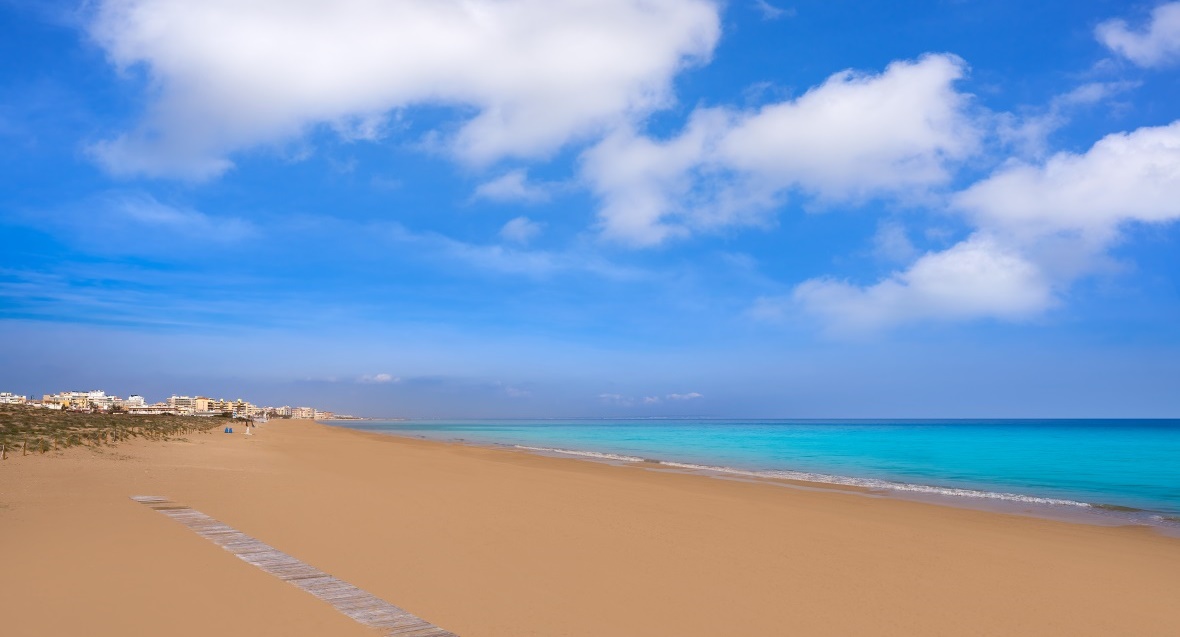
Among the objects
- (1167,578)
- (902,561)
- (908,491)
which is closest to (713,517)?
(902,561)

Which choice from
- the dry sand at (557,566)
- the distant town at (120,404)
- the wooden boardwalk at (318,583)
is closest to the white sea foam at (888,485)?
the dry sand at (557,566)

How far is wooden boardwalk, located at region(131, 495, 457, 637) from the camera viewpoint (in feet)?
20.6

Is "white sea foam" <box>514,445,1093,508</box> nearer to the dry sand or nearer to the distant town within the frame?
the dry sand

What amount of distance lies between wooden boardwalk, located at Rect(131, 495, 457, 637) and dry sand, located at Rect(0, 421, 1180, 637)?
0.19 m

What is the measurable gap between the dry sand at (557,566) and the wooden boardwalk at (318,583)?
0.61 feet

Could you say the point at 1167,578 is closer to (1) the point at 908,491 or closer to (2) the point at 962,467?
(1) the point at 908,491

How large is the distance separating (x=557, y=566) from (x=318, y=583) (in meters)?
3.19

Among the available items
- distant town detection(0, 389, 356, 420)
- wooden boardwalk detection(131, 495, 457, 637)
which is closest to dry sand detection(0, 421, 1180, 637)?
wooden boardwalk detection(131, 495, 457, 637)

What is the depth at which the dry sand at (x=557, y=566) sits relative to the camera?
6781mm

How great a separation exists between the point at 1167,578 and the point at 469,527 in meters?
11.7

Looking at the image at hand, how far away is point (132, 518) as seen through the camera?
10.8m

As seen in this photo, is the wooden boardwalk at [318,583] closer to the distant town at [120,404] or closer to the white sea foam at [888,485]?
the white sea foam at [888,485]

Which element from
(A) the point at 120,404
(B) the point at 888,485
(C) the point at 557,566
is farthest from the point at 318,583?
(A) the point at 120,404

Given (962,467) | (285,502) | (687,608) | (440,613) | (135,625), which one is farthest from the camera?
(962,467)
